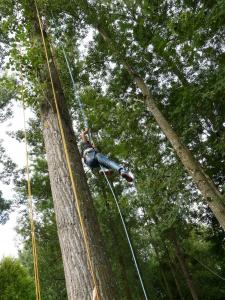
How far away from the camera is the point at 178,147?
7.98m

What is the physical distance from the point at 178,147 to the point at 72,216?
4.59 meters

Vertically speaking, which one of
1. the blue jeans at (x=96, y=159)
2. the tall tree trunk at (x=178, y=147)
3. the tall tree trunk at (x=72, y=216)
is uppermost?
the tall tree trunk at (x=178, y=147)

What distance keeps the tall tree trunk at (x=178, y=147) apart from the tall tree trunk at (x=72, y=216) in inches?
141

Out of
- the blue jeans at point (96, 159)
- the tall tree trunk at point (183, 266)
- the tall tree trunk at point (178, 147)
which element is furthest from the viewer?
the tall tree trunk at point (183, 266)

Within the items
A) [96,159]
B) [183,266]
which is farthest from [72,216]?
[183,266]

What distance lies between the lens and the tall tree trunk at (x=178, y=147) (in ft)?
24.1

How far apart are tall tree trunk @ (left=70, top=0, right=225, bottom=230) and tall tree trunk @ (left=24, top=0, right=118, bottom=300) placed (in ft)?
11.8

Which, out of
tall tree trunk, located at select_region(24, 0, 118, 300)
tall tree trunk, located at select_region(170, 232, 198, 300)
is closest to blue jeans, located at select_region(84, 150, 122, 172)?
tall tree trunk, located at select_region(24, 0, 118, 300)

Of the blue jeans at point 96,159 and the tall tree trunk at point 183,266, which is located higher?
the tall tree trunk at point 183,266

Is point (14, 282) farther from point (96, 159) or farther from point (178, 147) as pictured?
point (96, 159)

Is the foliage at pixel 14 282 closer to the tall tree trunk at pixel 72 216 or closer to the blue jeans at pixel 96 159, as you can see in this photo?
the blue jeans at pixel 96 159

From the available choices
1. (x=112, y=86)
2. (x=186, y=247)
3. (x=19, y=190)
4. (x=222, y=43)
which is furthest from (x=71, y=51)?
(x=186, y=247)

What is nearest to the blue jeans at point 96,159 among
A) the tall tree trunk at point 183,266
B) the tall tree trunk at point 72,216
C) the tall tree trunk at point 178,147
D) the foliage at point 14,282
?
the tall tree trunk at point 72,216

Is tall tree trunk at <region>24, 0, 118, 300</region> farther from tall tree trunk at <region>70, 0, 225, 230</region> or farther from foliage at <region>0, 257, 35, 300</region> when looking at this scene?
foliage at <region>0, 257, 35, 300</region>
